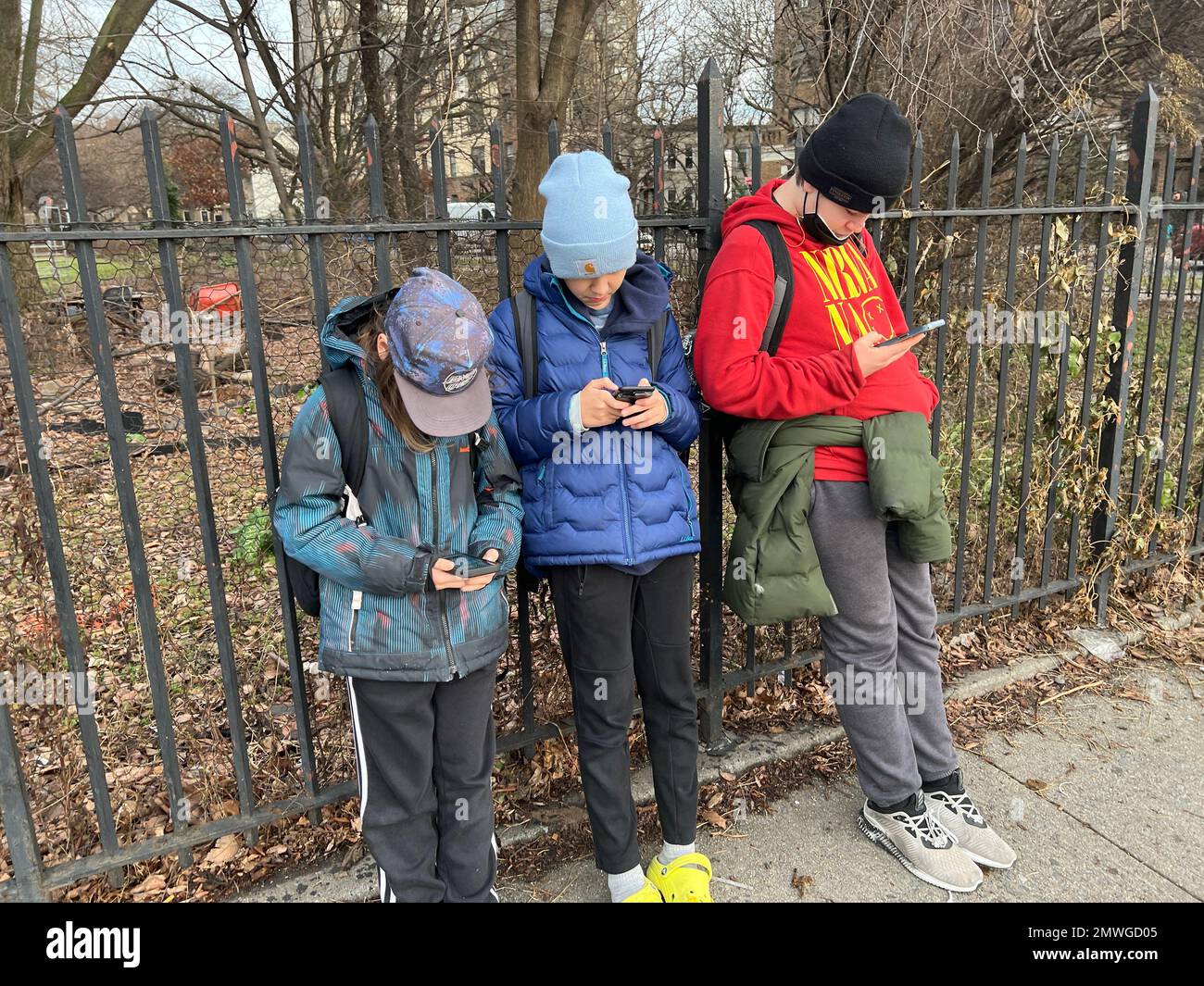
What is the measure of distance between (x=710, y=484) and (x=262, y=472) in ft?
4.85

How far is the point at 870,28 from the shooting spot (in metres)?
5.52

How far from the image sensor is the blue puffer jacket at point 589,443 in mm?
2281

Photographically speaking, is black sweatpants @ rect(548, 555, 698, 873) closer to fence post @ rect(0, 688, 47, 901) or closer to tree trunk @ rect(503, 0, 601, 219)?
fence post @ rect(0, 688, 47, 901)

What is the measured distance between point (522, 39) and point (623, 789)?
854cm

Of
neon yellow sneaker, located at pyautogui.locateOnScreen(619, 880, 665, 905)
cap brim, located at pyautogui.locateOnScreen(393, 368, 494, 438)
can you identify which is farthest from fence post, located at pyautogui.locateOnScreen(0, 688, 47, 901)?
neon yellow sneaker, located at pyautogui.locateOnScreen(619, 880, 665, 905)

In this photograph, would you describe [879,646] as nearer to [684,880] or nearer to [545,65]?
[684,880]

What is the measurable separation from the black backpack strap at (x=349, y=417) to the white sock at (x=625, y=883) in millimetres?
1311

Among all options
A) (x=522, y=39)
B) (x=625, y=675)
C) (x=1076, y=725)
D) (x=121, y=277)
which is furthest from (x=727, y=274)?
(x=522, y=39)

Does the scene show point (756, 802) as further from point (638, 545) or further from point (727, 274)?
point (727, 274)

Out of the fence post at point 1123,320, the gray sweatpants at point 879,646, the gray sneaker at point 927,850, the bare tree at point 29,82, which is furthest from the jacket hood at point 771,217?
the bare tree at point 29,82

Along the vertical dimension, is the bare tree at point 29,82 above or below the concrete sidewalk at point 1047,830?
above

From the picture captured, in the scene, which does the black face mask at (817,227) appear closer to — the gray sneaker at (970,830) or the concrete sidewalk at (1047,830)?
the gray sneaker at (970,830)

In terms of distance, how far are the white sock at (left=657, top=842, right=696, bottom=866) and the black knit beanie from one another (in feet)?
6.23

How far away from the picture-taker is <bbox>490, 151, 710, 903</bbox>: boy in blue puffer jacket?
220cm
